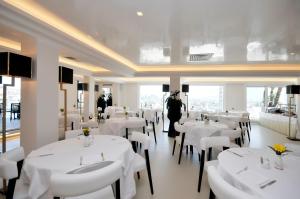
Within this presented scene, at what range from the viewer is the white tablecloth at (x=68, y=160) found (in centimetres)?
173

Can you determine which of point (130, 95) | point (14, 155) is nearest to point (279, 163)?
point (14, 155)

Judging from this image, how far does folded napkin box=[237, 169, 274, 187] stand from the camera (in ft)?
4.76

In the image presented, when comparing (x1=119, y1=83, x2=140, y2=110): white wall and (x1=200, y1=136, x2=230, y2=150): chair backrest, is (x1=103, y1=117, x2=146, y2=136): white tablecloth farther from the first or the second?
(x1=119, y1=83, x2=140, y2=110): white wall

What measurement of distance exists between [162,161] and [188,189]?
4.34 ft

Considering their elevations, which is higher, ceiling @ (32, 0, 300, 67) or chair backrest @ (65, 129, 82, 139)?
ceiling @ (32, 0, 300, 67)

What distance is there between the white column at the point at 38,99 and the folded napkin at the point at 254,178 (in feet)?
11.0

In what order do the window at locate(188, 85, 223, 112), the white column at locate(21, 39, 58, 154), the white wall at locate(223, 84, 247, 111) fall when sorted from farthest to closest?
the window at locate(188, 85, 223, 112)
the white wall at locate(223, 84, 247, 111)
the white column at locate(21, 39, 58, 154)

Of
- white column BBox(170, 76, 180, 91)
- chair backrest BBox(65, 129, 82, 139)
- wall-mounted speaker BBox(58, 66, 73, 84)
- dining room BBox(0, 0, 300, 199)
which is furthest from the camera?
white column BBox(170, 76, 180, 91)

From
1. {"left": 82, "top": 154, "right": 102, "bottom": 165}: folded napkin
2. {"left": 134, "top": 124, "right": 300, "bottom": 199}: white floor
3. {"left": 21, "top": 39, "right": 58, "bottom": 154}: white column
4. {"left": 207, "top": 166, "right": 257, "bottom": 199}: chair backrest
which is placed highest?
{"left": 21, "top": 39, "right": 58, "bottom": 154}: white column

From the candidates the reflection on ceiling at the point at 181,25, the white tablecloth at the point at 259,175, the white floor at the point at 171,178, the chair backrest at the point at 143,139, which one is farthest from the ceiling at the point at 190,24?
the white floor at the point at 171,178

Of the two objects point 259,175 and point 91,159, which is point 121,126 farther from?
point 259,175

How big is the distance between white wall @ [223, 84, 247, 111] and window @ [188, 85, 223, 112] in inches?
28.1

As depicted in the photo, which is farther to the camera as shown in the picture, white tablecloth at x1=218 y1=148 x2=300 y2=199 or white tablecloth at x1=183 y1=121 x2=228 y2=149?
white tablecloth at x1=183 y1=121 x2=228 y2=149

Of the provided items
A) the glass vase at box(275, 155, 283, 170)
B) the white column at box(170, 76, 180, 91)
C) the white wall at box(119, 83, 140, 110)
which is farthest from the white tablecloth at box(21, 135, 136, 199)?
the white wall at box(119, 83, 140, 110)
